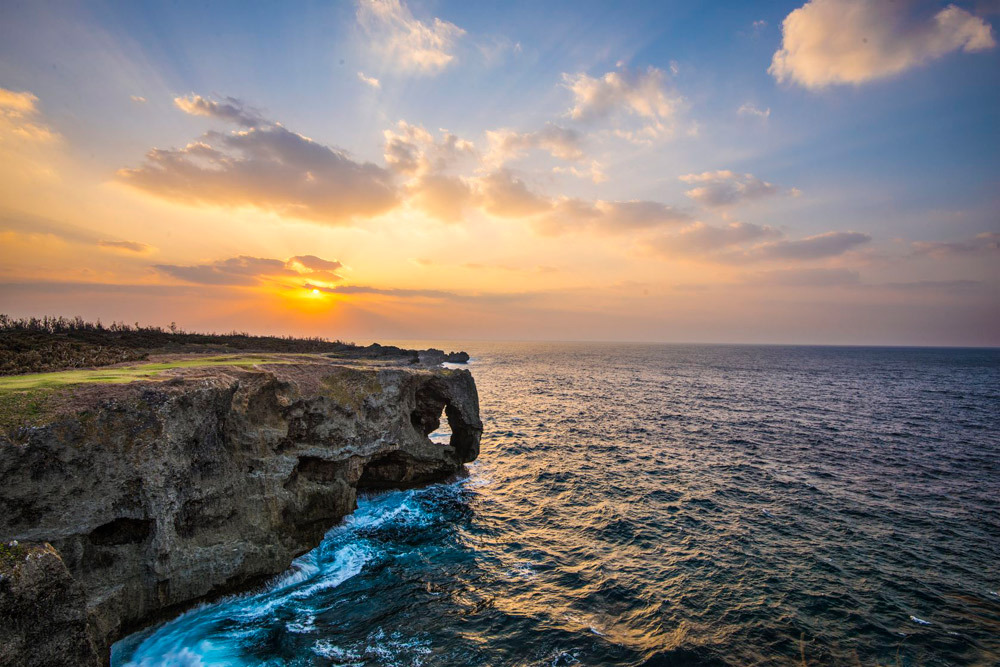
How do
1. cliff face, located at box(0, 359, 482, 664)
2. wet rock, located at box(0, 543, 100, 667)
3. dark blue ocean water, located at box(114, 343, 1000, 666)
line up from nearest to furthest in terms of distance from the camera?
1. wet rock, located at box(0, 543, 100, 667)
2. cliff face, located at box(0, 359, 482, 664)
3. dark blue ocean water, located at box(114, 343, 1000, 666)

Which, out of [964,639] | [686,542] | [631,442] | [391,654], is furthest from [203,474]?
[631,442]

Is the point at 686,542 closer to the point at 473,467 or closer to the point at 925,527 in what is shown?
the point at 925,527

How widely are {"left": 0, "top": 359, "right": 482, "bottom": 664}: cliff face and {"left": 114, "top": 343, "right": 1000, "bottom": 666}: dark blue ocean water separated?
160cm

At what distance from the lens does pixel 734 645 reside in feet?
40.2

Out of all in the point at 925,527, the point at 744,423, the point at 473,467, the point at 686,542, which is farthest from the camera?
the point at 744,423

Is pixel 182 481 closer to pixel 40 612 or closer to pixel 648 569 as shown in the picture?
pixel 40 612

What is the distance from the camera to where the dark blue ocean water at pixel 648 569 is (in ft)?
39.4

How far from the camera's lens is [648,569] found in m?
16.3

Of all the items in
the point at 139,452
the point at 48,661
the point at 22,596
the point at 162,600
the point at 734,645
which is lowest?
the point at 734,645

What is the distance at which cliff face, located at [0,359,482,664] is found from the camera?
406 inches

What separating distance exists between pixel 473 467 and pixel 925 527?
25.1 m

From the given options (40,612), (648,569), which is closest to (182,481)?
(40,612)

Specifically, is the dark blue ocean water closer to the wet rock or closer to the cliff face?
the cliff face

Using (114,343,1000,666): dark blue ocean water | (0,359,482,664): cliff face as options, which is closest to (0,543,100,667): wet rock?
(0,359,482,664): cliff face
